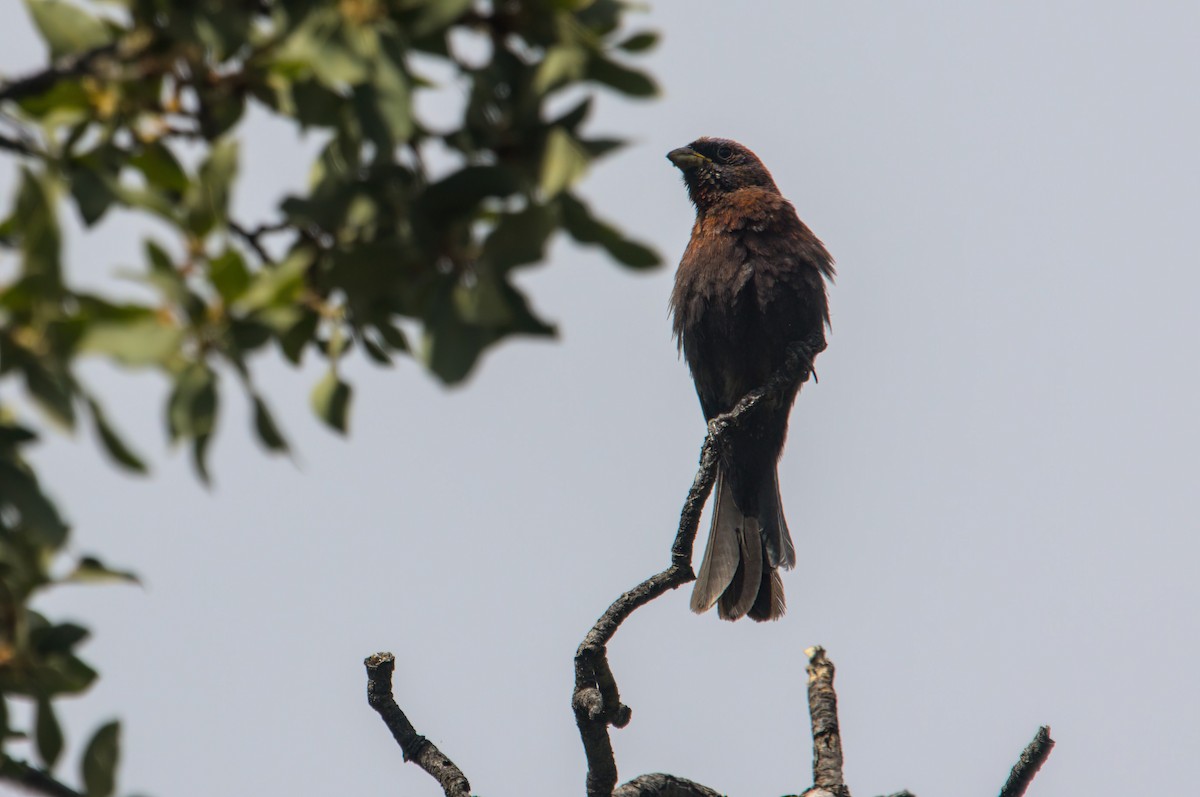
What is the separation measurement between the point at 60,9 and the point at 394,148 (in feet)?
1.72

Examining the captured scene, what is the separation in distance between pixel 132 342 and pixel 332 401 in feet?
1.18

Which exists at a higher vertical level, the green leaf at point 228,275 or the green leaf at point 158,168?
the green leaf at point 158,168

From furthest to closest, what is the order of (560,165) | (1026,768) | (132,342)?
(1026,768) < (560,165) < (132,342)

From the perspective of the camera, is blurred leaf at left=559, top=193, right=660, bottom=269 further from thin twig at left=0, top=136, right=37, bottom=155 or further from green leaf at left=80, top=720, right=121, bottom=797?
green leaf at left=80, top=720, right=121, bottom=797

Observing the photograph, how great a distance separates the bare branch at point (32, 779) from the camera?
193 cm

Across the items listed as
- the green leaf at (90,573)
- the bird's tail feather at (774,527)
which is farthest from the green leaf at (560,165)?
the bird's tail feather at (774,527)

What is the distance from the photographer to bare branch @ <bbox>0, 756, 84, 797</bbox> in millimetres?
1934

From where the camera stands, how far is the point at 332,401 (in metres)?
1.69

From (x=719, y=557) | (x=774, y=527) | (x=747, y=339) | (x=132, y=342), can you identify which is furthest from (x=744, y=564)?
(x=132, y=342)

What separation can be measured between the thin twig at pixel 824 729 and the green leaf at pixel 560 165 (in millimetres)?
2556

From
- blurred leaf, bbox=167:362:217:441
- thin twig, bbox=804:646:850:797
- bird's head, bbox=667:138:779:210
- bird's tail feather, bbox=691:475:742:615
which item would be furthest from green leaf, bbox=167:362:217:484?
bird's head, bbox=667:138:779:210

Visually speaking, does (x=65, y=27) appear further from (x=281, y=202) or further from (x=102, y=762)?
(x=102, y=762)

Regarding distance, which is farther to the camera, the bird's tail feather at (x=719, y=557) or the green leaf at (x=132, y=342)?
the bird's tail feather at (x=719, y=557)

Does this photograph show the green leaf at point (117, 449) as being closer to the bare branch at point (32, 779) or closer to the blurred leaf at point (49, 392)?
the blurred leaf at point (49, 392)
